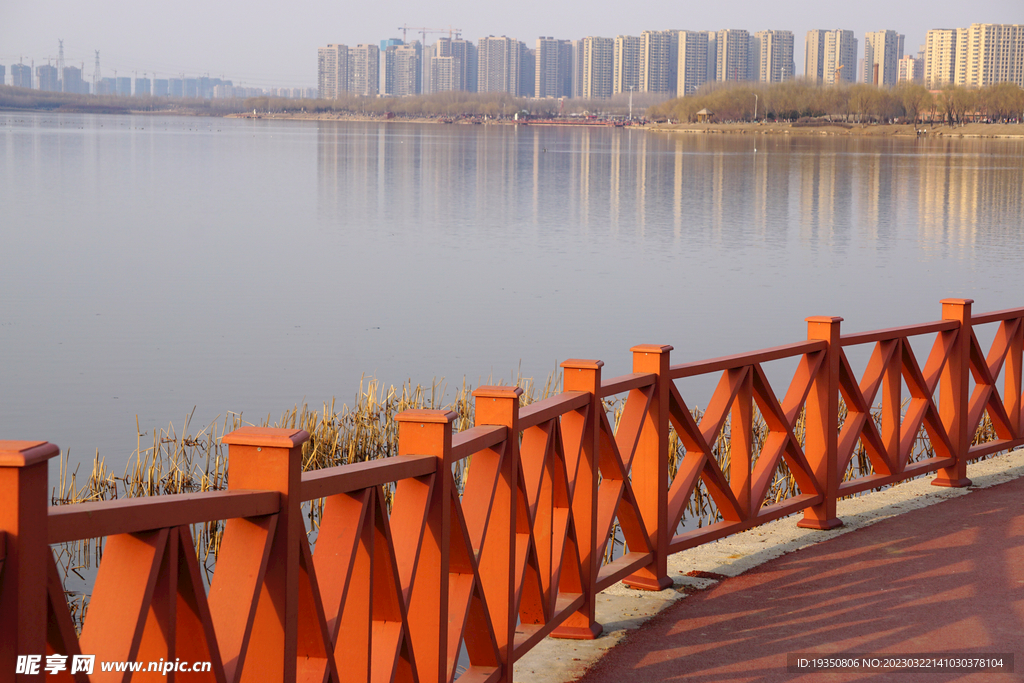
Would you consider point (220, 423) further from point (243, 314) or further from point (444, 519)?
point (444, 519)

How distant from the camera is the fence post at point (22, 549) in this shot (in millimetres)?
2203

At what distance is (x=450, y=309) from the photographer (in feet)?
84.9

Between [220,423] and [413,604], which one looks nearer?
[413,604]

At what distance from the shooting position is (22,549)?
222 cm

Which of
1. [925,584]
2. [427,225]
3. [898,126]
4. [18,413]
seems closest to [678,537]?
[925,584]

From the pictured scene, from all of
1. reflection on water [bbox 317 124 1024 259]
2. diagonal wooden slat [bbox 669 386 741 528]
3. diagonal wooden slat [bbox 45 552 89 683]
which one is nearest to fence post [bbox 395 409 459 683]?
diagonal wooden slat [bbox 45 552 89 683]

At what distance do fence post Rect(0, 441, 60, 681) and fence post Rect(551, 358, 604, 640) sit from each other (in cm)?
286

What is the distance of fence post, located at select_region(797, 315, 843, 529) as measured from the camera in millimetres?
6727

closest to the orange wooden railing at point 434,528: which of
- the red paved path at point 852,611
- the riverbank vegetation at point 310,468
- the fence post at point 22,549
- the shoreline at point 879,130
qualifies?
the fence post at point 22,549

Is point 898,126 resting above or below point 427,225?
above

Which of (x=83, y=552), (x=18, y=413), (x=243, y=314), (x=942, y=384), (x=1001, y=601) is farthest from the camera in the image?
(x=243, y=314)

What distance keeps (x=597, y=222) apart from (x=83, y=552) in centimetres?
3631

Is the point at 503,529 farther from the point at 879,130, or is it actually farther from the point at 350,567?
the point at 879,130

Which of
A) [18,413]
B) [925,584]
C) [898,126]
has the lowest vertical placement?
[18,413]
